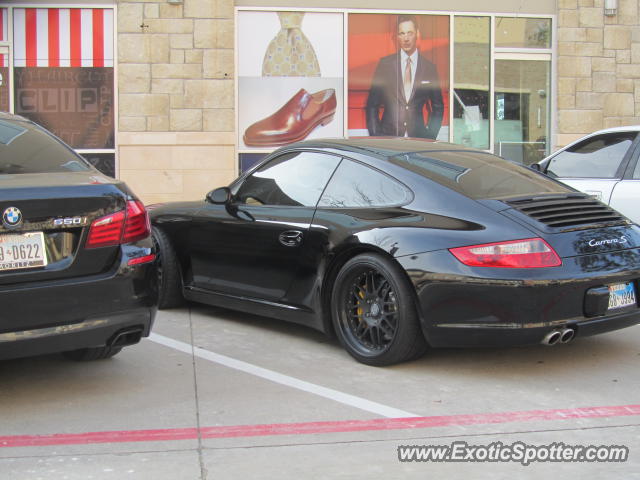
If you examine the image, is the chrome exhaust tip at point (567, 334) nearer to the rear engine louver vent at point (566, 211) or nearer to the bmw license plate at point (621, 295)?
the bmw license plate at point (621, 295)

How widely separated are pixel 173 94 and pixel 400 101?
139 inches

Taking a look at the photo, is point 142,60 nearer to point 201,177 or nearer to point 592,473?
point 201,177

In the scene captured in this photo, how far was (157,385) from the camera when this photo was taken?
15.9 ft

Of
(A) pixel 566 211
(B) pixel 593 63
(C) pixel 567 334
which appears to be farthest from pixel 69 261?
(B) pixel 593 63

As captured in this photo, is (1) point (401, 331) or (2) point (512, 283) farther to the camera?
(1) point (401, 331)

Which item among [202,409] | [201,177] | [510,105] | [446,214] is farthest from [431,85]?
[202,409]

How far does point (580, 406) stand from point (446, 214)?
1286mm

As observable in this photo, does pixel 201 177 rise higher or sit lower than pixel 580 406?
higher

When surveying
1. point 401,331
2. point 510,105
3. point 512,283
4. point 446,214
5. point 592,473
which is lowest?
point 592,473

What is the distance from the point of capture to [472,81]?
13.7m

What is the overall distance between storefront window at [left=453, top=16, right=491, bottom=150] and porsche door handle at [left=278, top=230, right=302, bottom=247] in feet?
27.8

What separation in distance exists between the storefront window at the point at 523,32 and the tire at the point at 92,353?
10154 mm

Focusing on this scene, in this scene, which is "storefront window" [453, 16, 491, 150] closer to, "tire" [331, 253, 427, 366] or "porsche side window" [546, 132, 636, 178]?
"porsche side window" [546, 132, 636, 178]

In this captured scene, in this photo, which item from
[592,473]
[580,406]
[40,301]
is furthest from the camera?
[580,406]
